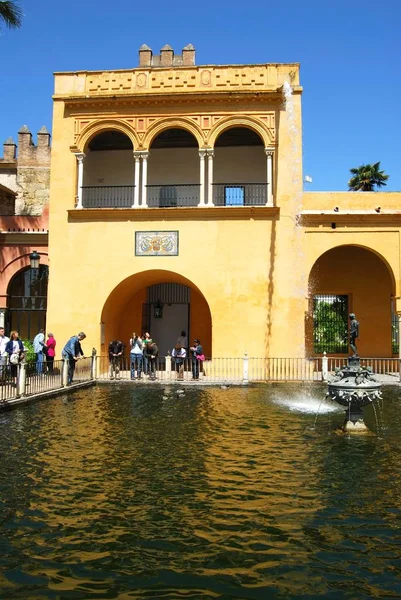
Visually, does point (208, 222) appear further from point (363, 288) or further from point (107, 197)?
point (363, 288)

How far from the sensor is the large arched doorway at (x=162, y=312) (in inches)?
850

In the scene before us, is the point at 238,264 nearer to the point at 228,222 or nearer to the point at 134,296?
the point at 228,222

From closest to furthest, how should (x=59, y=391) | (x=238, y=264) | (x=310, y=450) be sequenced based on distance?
(x=310, y=450) < (x=59, y=391) < (x=238, y=264)

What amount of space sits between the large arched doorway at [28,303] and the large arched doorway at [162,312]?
129 inches

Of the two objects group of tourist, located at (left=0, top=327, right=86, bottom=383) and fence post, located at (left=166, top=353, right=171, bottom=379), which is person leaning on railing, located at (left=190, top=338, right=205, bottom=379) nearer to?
fence post, located at (left=166, top=353, right=171, bottom=379)

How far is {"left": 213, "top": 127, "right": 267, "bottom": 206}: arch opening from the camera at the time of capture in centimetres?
2164

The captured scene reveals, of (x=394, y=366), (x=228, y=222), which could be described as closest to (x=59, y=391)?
(x=228, y=222)

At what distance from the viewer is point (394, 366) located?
771 inches

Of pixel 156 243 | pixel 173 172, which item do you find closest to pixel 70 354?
pixel 156 243

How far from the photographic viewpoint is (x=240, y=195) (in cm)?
2177

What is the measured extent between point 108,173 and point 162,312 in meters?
6.34

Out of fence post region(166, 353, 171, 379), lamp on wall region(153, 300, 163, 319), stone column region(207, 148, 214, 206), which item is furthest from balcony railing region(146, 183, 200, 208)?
fence post region(166, 353, 171, 379)

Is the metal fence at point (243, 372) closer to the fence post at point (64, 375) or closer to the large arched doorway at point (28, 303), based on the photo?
the fence post at point (64, 375)

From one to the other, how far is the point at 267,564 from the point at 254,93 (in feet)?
58.5
